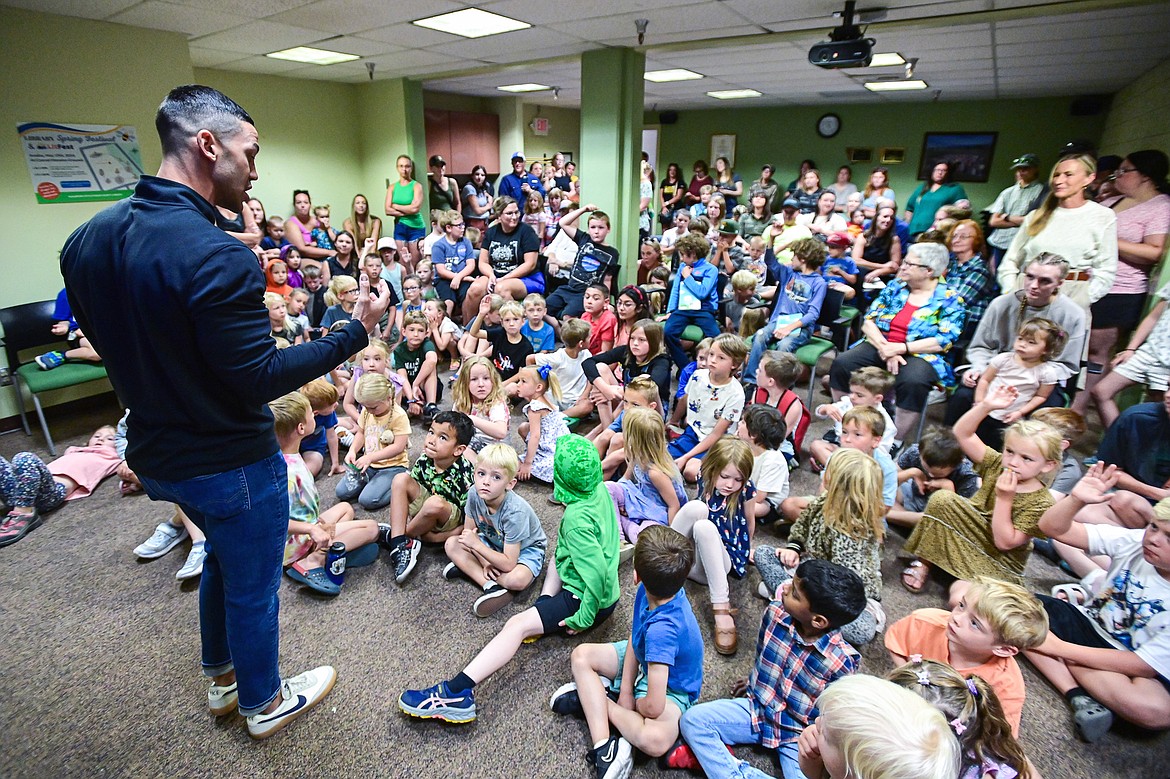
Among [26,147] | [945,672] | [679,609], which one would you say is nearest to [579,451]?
[679,609]

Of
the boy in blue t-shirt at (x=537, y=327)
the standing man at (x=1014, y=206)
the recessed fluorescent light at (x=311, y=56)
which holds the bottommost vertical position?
the boy in blue t-shirt at (x=537, y=327)

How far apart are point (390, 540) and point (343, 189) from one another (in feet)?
21.1

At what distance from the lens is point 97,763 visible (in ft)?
5.80

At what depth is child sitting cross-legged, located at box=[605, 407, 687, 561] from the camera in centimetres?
250

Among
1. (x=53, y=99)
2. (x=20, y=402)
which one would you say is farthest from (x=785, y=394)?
(x=53, y=99)

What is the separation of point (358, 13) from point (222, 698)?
14.5ft

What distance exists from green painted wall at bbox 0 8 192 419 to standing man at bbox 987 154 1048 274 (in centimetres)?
738

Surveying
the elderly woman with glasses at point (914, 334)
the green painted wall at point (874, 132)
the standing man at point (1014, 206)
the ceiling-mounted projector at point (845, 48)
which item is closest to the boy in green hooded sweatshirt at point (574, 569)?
the elderly woman with glasses at point (914, 334)

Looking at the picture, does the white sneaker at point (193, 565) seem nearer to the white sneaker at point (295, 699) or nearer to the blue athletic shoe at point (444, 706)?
the white sneaker at point (295, 699)

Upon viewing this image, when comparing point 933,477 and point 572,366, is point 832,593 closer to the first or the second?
point 933,477

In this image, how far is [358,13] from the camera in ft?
13.8

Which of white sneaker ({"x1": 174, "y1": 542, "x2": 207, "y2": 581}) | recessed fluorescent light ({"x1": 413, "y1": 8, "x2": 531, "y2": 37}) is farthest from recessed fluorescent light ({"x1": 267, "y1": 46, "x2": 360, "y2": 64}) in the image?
white sneaker ({"x1": 174, "y1": 542, "x2": 207, "y2": 581})

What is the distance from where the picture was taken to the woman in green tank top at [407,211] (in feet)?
22.5

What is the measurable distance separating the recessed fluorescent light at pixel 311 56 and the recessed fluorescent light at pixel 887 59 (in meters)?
5.14
